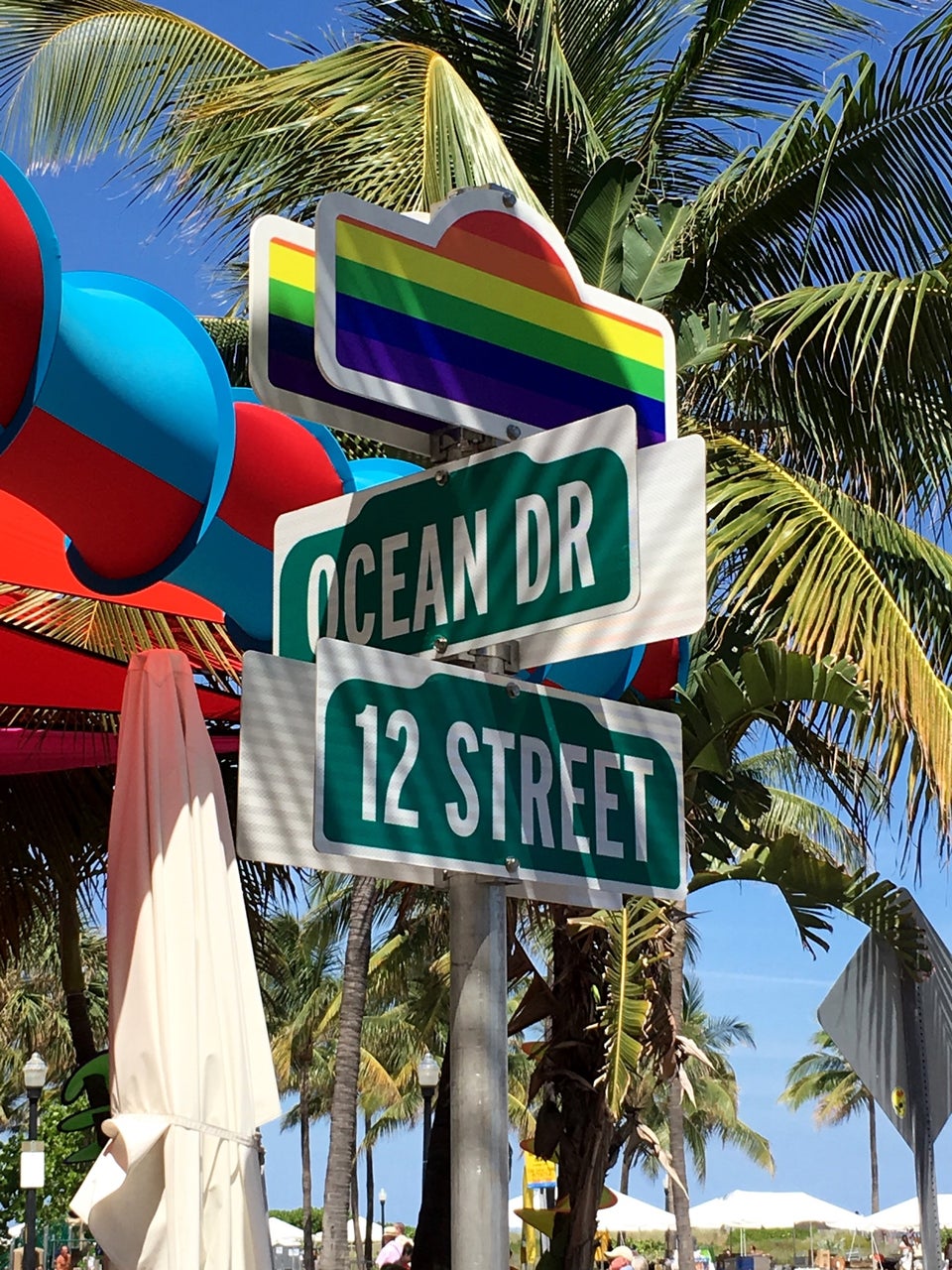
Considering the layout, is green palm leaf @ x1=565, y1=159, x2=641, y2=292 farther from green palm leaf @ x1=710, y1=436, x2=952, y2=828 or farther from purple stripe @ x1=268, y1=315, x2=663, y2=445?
purple stripe @ x1=268, y1=315, x2=663, y2=445

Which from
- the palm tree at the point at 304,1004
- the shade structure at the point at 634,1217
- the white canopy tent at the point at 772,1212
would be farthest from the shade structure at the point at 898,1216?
the palm tree at the point at 304,1004

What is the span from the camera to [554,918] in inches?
305

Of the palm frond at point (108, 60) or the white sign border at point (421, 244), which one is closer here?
the white sign border at point (421, 244)

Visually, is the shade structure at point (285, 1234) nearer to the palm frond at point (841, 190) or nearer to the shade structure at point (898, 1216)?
the shade structure at point (898, 1216)

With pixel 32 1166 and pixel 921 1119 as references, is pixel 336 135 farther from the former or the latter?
pixel 32 1166

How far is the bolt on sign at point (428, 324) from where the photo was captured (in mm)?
2535

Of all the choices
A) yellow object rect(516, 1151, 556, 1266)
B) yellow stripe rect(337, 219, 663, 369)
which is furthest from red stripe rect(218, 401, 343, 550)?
yellow object rect(516, 1151, 556, 1266)

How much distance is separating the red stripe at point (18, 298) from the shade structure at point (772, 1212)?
146 feet

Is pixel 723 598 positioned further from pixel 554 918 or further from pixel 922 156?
pixel 922 156

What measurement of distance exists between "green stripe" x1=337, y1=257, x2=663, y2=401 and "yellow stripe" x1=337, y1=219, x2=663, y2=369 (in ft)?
0.04

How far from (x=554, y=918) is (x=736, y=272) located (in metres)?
4.39

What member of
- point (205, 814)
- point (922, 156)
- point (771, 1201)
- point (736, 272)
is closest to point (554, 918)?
point (205, 814)

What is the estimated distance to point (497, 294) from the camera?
2748mm

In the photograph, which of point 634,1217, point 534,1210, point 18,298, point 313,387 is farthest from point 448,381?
point 634,1217
